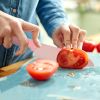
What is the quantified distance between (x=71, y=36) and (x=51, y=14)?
0.40 ft

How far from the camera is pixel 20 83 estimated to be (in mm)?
599

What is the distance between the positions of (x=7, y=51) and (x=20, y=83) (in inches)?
7.0

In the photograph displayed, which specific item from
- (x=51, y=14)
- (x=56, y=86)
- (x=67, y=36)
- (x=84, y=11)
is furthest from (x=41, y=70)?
(x=84, y=11)

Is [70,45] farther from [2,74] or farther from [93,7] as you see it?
[93,7]

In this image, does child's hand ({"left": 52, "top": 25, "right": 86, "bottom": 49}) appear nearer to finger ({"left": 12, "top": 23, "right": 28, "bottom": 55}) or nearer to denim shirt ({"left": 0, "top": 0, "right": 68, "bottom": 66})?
denim shirt ({"left": 0, "top": 0, "right": 68, "bottom": 66})

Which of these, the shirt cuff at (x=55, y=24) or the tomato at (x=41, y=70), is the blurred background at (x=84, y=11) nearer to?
the shirt cuff at (x=55, y=24)

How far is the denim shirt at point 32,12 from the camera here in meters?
0.74

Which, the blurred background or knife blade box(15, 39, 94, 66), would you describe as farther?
the blurred background

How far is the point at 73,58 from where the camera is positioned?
68 centimetres

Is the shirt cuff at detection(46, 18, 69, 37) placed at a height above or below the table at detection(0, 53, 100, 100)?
above

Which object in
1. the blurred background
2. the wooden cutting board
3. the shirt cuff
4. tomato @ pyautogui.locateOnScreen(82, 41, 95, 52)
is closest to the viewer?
the wooden cutting board

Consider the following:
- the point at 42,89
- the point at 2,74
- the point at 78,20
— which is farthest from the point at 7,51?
the point at 78,20

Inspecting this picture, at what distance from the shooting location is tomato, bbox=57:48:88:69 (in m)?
0.69

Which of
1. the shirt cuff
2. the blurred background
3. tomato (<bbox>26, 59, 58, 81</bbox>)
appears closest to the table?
tomato (<bbox>26, 59, 58, 81</bbox>)
